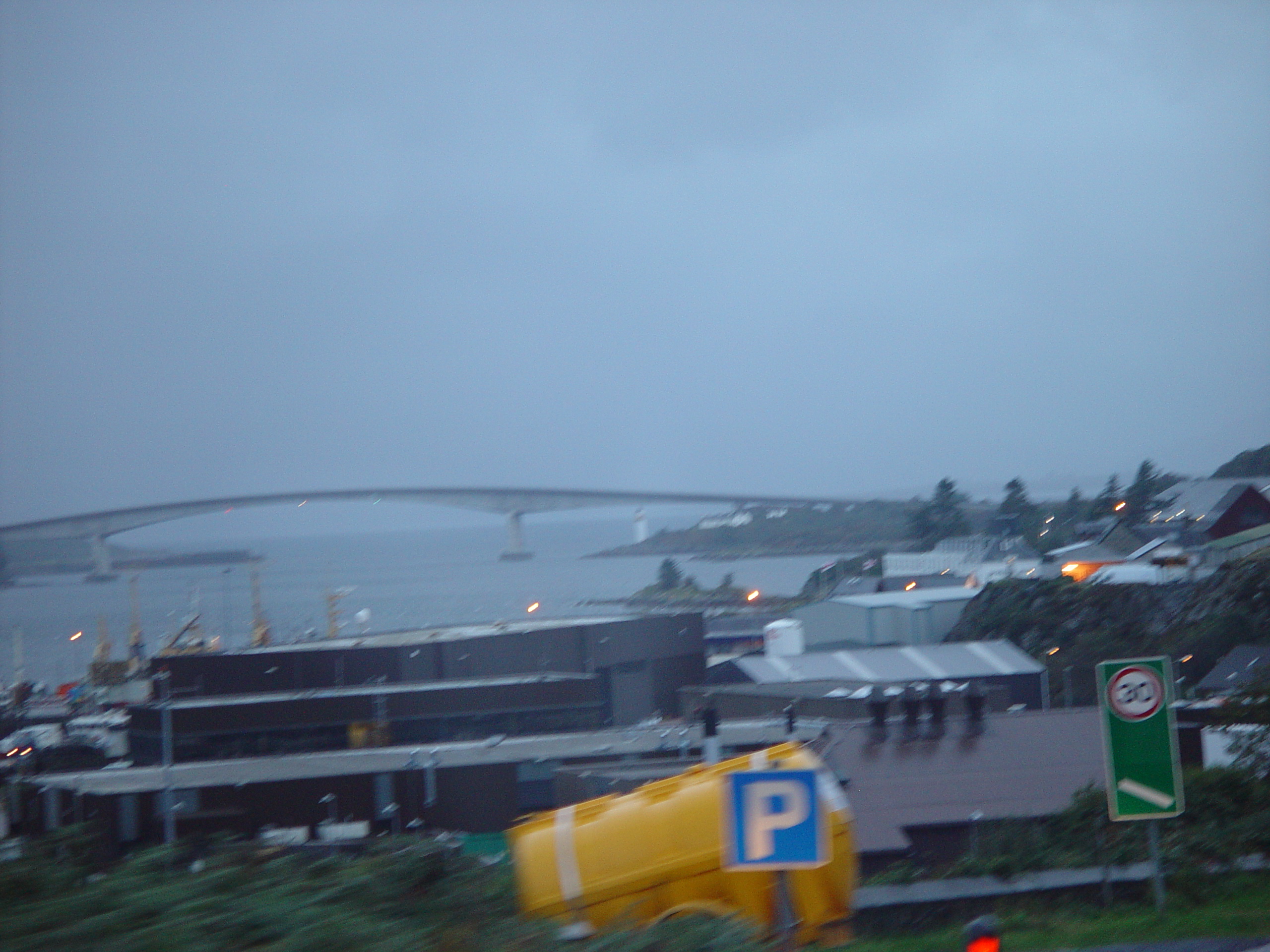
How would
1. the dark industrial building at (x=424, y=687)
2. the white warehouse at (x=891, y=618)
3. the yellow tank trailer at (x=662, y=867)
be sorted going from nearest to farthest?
the yellow tank trailer at (x=662, y=867)
the dark industrial building at (x=424, y=687)
the white warehouse at (x=891, y=618)

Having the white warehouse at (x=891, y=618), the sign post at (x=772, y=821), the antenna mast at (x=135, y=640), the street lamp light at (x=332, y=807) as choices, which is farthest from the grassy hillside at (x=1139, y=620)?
the antenna mast at (x=135, y=640)

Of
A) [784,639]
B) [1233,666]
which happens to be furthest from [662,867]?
[784,639]

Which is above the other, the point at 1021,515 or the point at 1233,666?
the point at 1021,515

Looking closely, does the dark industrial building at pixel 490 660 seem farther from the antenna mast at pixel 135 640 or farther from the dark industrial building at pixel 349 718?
the antenna mast at pixel 135 640

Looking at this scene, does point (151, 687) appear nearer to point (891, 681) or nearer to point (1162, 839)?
point (891, 681)

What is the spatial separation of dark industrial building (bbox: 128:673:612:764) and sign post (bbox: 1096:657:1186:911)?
27.9 feet

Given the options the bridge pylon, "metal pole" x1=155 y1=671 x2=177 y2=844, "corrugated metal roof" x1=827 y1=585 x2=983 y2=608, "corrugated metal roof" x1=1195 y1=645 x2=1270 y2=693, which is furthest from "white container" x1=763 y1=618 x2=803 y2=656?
"metal pole" x1=155 y1=671 x2=177 y2=844

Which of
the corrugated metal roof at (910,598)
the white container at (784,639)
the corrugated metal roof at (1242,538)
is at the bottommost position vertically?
the white container at (784,639)

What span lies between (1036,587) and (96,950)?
12.0m

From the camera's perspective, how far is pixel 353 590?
17.3m

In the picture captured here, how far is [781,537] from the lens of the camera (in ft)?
51.4

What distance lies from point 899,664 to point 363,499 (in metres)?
7.24

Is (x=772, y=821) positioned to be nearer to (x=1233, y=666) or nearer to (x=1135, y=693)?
(x=1135, y=693)

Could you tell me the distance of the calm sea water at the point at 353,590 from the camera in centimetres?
1173
